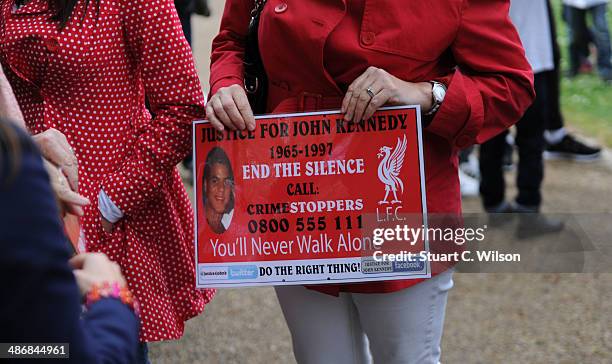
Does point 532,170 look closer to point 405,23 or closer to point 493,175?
point 493,175

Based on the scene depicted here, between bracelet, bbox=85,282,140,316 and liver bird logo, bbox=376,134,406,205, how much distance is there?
855 mm

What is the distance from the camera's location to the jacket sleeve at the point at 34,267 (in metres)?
1.26

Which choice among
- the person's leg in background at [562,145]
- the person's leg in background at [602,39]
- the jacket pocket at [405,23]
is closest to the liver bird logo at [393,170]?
the jacket pocket at [405,23]

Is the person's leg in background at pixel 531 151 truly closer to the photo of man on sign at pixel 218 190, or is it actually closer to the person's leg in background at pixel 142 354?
the person's leg in background at pixel 142 354

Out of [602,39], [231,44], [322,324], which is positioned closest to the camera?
[322,324]

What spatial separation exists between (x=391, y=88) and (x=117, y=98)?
84 cm

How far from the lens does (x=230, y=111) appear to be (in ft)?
7.72

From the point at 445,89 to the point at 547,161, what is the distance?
6020 millimetres

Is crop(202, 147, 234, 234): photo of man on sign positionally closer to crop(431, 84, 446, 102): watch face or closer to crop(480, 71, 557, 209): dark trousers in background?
crop(431, 84, 446, 102): watch face

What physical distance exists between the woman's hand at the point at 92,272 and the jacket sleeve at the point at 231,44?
1.01m

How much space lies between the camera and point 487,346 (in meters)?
4.53

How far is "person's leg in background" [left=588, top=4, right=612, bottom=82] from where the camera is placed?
38.5 feet

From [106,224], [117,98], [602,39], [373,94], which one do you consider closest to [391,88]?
[373,94]

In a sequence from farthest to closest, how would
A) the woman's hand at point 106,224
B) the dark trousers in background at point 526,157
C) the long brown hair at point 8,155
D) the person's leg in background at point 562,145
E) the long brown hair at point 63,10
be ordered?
the person's leg in background at point 562,145 → the dark trousers in background at point 526,157 → the woman's hand at point 106,224 → the long brown hair at point 63,10 → the long brown hair at point 8,155
